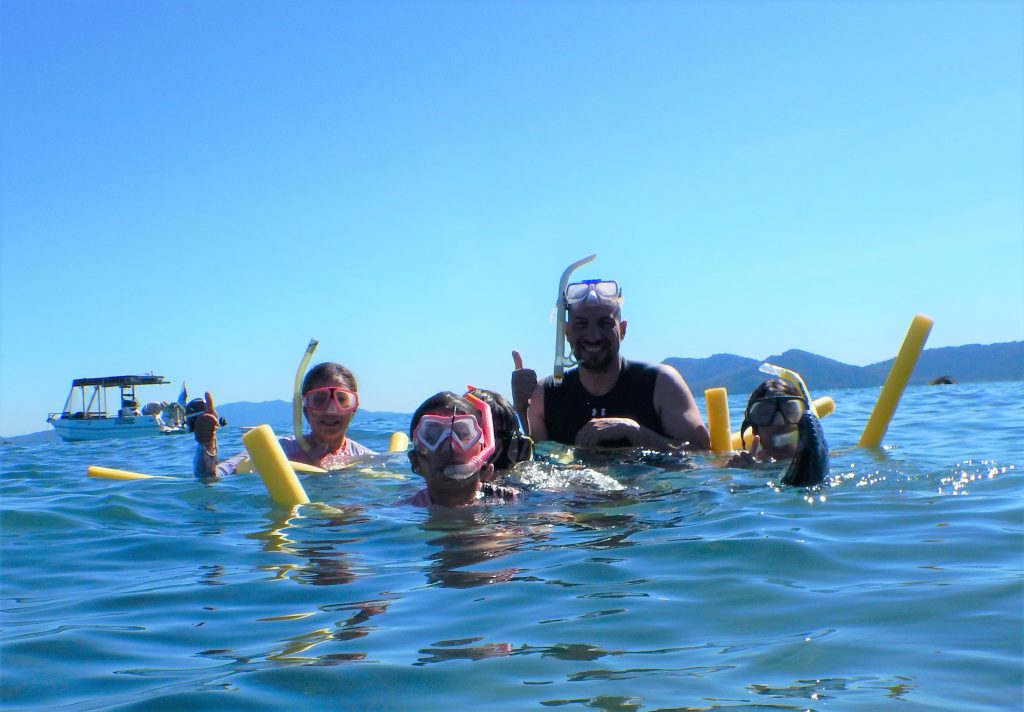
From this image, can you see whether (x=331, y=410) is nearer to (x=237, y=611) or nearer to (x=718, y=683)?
(x=237, y=611)

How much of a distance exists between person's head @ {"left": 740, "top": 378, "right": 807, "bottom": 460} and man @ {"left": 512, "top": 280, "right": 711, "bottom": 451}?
824 mm

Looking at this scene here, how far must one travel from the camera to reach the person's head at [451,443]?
464 cm

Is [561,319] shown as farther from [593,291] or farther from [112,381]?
[112,381]

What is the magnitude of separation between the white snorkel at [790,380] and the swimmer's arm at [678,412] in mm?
913

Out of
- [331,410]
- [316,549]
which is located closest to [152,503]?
[331,410]

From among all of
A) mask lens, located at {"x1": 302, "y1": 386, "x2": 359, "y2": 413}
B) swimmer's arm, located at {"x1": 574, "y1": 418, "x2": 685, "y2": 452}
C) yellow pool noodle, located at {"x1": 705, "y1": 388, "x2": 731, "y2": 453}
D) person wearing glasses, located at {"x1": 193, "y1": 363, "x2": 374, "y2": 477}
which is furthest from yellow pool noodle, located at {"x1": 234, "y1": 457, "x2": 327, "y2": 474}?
yellow pool noodle, located at {"x1": 705, "y1": 388, "x2": 731, "y2": 453}

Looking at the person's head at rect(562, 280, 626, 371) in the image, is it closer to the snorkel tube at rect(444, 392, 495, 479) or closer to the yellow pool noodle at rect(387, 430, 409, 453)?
the yellow pool noodle at rect(387, 430, 409, 453)

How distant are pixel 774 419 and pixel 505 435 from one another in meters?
1.80

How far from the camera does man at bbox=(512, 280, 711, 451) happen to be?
23.1 feet

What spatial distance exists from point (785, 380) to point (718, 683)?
383cm

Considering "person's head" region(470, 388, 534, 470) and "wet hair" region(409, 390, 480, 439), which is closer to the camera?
"wet hair" region(409, 390, 480, 439)

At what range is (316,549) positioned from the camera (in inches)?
175

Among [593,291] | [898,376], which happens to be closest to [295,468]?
[593,291]

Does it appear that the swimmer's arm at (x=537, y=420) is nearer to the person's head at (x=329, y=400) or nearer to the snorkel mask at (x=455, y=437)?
the person's head at (x=329, y=400)
